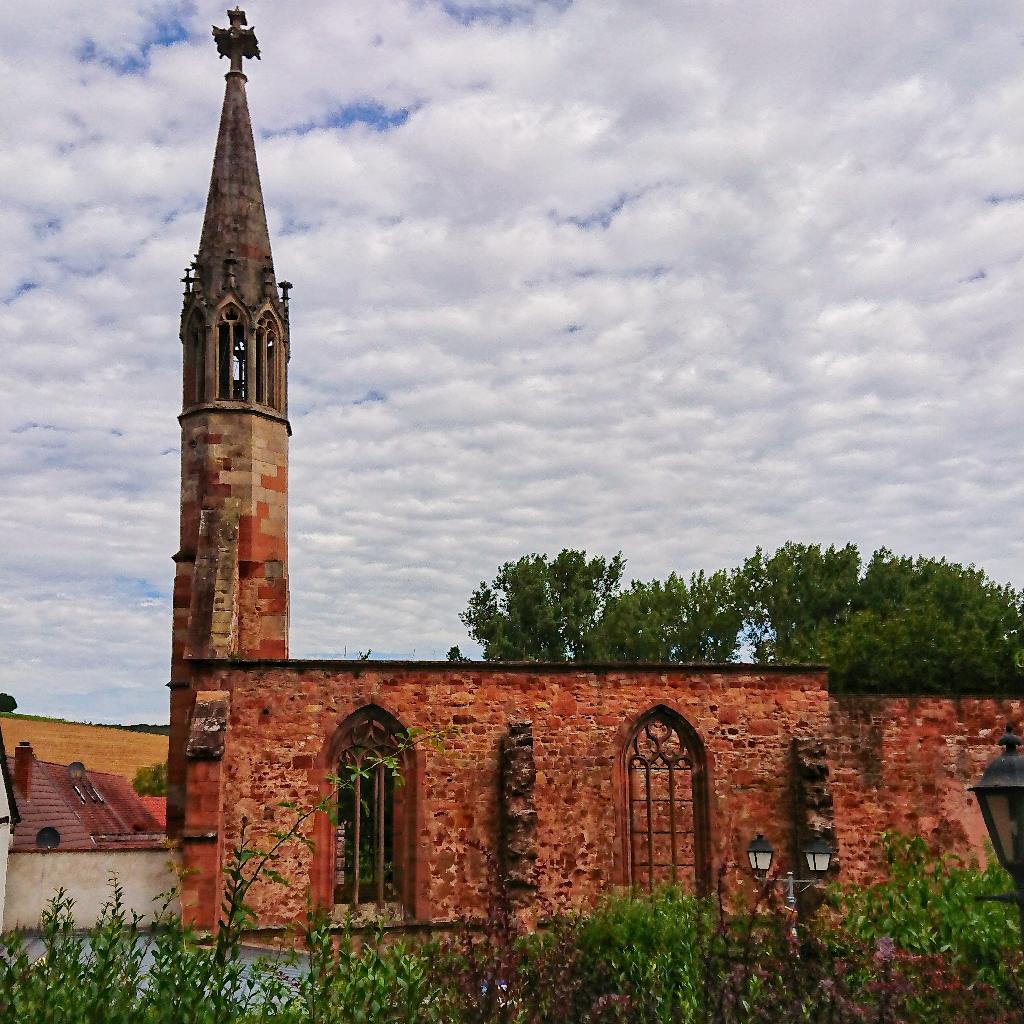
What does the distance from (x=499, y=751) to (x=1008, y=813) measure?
38.4 feet

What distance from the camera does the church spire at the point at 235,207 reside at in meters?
20.3

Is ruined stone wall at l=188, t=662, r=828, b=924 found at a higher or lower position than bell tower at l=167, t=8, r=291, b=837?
lower

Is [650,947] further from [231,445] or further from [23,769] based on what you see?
[23,769]

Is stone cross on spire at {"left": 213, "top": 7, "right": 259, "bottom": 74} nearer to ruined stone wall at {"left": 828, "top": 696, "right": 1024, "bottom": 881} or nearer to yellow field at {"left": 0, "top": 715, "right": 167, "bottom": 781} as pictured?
ruined stone wall at {"left": 828, "top": 696, "right": 1024, "bottom": 881}

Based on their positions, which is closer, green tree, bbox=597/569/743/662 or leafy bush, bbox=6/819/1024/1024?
leafy bush, bbox=6/819/1024/1024

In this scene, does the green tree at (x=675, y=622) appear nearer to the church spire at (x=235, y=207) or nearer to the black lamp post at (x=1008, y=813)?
the church spire at (x=235, y=207)

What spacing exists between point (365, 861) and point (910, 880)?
346 inches

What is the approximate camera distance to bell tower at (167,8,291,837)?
1844 centimetres

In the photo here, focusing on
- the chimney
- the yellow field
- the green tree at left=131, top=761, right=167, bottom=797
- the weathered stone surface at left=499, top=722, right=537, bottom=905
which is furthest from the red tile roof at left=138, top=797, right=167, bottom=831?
the weathered stone surface at left=499, top=722, right=537, bottom=905

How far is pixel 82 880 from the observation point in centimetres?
1639

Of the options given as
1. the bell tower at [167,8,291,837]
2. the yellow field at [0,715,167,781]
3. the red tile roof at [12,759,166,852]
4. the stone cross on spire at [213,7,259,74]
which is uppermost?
the stone cross on spire at [213,7,259,74]

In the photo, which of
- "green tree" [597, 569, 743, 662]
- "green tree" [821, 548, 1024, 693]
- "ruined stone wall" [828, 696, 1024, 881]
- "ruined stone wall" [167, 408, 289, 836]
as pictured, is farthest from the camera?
"green tree" [597, 569, 743, 662]

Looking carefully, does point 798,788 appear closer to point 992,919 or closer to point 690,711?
point 690,711

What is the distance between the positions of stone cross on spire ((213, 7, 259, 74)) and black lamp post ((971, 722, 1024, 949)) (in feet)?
70.4
